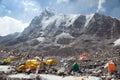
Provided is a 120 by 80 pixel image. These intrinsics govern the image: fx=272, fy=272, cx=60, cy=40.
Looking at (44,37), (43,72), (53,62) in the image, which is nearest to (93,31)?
(44,37)

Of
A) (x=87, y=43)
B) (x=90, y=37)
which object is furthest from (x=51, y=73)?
(x=90, y=37)

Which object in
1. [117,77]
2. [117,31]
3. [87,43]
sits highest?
[117,31]

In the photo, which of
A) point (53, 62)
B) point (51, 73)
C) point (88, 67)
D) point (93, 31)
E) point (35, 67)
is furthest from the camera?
point (93, 31)

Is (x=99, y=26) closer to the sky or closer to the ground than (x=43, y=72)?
closer to the sky

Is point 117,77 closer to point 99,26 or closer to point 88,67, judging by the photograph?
point 88,67

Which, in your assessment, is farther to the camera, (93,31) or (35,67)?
(93,31)

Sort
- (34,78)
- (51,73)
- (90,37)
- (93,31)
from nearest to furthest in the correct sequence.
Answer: (34,78) < (51,73) < (90,37) < (93,31)

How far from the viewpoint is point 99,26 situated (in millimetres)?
191375

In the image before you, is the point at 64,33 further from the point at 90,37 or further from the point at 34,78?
the point at 34,78

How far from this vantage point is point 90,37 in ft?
566

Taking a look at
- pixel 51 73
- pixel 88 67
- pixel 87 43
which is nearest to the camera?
pixel 51 73

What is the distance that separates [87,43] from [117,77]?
12399 cm

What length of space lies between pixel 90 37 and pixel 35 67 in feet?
448

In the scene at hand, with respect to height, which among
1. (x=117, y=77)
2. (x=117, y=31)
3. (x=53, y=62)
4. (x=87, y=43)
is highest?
(x=117, y=31)
